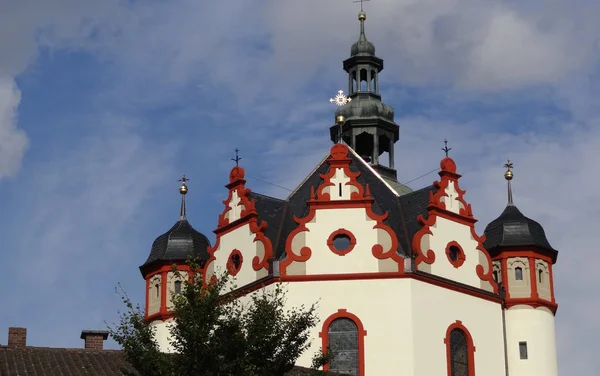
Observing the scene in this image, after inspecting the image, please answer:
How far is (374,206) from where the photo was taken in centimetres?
4509

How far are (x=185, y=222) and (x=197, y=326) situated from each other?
2147cm

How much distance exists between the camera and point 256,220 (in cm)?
4512

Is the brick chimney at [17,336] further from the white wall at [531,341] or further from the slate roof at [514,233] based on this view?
the slate roof at [514,233]

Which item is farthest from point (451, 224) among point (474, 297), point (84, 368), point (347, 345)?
point (84, 368)

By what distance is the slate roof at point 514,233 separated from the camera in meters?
46.9

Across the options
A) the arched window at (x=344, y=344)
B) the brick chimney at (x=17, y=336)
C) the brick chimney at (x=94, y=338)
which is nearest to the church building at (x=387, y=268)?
the arched window at (x=344, y=344)

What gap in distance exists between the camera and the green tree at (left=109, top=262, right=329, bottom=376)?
91.9ft

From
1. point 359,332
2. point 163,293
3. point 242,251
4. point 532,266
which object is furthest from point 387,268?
point 163,293

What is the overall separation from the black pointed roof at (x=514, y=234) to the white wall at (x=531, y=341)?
2233 millimetres

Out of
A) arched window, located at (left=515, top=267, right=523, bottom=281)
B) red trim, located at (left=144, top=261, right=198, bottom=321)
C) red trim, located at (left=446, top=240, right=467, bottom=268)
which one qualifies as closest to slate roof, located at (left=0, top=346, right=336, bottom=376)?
red trim, located at (left=446, top=240, right=467, bottom=268)

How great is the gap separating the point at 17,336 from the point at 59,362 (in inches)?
151

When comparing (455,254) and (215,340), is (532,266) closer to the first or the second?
(455,254)

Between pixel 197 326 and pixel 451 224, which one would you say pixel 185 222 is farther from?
pixel 197 326

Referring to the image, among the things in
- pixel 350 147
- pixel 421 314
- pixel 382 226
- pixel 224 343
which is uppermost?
pixel 350 147
